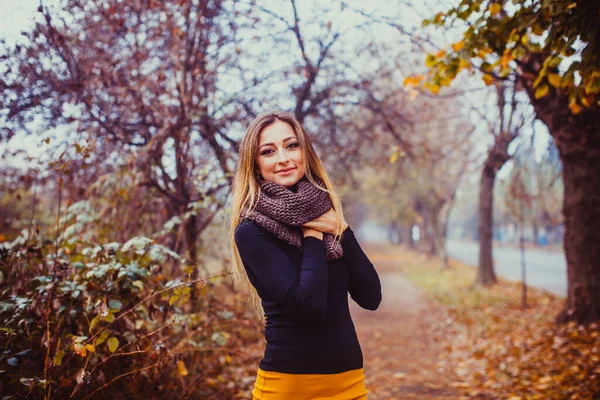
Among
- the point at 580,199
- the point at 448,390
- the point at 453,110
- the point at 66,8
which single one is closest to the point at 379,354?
the point at 448,390

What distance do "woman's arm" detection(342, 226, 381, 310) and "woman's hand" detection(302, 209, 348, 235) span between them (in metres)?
0.10

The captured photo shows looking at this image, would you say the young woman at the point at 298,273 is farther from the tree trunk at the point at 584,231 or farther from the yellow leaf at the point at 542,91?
the tree trunk at the point at 584,231

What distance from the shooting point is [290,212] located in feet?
6.66

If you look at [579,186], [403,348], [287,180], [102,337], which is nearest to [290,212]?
[287,180]

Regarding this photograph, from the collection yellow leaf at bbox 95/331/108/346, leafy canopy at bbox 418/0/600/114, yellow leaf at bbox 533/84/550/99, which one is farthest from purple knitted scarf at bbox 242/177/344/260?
yellow leaf at bbox 533/84/550/99

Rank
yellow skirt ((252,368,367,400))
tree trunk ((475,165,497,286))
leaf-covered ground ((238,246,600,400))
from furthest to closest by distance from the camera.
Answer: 1. tree trunk ((475,165,497,286))
2. leaf-covered ground ((238,246,600,400))
3. yellow skirt ((252,368,367,400))

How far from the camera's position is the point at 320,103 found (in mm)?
7262

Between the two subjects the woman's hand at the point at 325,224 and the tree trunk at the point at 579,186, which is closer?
the woman's hand at the point at 325,224

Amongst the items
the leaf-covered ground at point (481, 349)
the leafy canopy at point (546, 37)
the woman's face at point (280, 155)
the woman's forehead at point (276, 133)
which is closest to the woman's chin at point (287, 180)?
the woman's face at point (280, 155)

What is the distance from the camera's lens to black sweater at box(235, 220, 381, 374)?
1873mm

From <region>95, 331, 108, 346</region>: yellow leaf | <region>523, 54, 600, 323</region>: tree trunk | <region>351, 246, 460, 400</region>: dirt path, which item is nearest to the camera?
<region>95, 331, 108, 346</region>: yellow leaf

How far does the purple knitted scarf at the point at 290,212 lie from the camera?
2018 mm

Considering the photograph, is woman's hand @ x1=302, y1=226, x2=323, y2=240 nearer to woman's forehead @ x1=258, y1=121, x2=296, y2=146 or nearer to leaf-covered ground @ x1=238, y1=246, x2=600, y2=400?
woman's forehead @ x1=258, y1=121, x2=296, y2=146

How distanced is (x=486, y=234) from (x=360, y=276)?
42.0 feet
